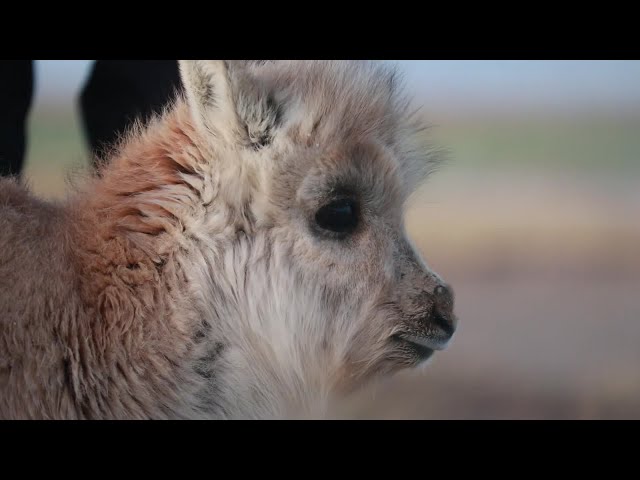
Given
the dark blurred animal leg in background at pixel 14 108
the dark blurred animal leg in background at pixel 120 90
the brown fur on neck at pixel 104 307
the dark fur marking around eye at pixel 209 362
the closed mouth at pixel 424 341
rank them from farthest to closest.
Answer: the dark blurred animal leg in background at pixel 120 90
the dark blurred animal leg in background at pixel 14 108
the closed mouth at pixel 424 341
the dark fur marking around eye at pixel 209 362
the brown fur on neck at pixel 104 307

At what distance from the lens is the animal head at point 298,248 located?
3395 mm

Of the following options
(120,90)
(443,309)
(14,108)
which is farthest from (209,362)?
(120,90)

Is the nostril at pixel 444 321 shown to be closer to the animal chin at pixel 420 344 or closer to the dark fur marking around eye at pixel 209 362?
the animal chin at pixel 420 344

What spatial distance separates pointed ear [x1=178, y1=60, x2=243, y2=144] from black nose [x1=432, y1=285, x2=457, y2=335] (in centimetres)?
104

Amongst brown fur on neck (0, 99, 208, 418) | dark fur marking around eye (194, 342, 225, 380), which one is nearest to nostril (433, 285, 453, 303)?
dark fur marking around eye (194, 342, 225, 380)

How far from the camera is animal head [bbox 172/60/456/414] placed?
3.39 meters

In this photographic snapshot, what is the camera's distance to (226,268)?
11.1 ft

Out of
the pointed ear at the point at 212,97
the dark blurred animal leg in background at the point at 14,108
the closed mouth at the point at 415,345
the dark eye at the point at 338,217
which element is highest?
the dark blurred animal leg in background at the point at 14,108

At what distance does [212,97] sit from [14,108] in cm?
232

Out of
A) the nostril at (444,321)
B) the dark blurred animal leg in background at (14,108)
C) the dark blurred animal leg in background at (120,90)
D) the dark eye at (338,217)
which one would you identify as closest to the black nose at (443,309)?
the nostril at (444,321)

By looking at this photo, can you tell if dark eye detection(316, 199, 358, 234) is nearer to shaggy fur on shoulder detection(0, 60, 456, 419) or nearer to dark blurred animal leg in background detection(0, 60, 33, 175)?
shaggy fur on shoulder detection(0, 60, 456, 419)

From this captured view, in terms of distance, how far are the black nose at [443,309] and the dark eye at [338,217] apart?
46 cm

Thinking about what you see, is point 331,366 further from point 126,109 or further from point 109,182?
point 126,109
